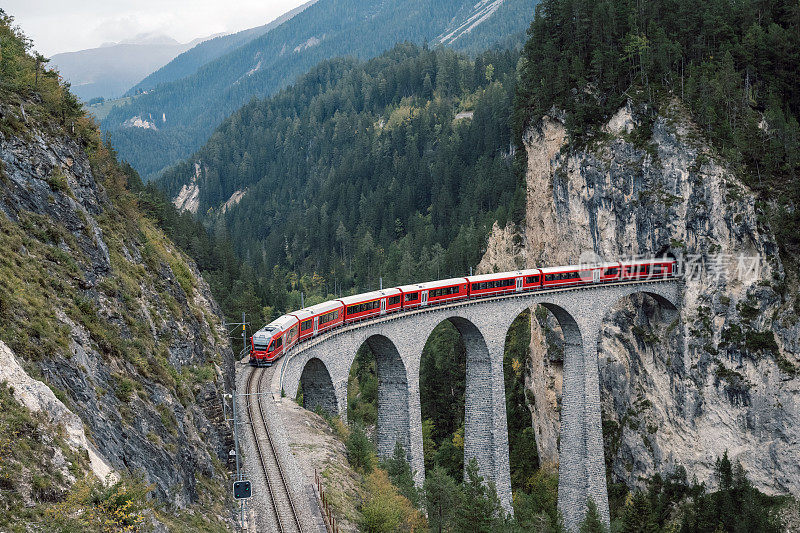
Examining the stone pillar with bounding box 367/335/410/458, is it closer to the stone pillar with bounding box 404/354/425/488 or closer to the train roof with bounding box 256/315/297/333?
the stone pillar with bounding box 404/354/425/488

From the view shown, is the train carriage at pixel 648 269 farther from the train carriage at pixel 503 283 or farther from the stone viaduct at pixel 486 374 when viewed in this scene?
the train carriage at pixel 503 283

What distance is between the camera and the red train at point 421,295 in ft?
139

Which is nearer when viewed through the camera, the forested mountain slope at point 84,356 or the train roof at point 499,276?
the forested mountain slope at point 84,356

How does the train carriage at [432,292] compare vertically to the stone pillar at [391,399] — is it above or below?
above

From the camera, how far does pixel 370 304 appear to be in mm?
48531

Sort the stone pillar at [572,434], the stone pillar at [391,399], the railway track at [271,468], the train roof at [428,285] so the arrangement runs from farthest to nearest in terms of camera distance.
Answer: the stone pillar at [572,434] → the train roof at [428,285] → the stone pillar at [391,399] → the railway track at [271,468]

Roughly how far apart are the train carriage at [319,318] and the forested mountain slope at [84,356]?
596 centimetres

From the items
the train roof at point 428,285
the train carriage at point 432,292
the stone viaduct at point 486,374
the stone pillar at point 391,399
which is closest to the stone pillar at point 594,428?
the stone viaduct at point 486,374

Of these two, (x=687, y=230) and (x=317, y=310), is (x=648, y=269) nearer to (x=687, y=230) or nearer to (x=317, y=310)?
(x=687, y=230)

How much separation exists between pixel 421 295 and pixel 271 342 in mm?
13827

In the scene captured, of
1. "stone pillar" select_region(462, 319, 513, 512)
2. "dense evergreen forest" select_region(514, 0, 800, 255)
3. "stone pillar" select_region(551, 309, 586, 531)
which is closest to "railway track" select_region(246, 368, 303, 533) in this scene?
"stone pillar" select_region(462, 319, 513, 512)

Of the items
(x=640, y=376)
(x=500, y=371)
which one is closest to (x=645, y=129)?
(x=640, y=376)

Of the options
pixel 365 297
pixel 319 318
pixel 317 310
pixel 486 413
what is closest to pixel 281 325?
pixel 319 318

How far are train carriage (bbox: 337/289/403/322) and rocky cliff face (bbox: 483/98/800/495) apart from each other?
2402cm
